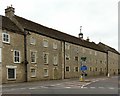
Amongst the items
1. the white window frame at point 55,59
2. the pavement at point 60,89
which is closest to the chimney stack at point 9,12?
the white window frame at point 55,59

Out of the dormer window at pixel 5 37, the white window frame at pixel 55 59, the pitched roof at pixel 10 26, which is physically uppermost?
the pitched roof at pixel 10 26

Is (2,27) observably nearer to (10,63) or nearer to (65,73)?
(10,63)

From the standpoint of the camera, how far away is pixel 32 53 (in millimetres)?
36562

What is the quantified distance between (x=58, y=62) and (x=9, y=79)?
48.3ft

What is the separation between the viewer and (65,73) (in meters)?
46.8

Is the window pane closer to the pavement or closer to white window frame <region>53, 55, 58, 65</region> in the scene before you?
the pavement

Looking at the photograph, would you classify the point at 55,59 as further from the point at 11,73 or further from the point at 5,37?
the point at 5,37

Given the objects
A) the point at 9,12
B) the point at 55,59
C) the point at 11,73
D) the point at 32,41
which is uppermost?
the point at 9,12

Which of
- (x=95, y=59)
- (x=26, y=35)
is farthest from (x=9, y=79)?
(x=95, y=59)

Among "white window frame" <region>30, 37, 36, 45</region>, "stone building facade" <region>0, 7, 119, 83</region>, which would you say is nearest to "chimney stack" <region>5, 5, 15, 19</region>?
"stone building facade" <region>0, 7, 119, 83</region>

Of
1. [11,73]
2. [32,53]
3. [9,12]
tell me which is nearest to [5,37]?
[11,73]

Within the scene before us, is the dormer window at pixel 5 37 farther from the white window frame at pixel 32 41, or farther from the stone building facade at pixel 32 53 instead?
the white window frame at pixel 32 41

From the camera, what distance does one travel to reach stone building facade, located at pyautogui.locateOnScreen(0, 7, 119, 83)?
1244 inches

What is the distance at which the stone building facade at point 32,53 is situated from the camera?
104ft
